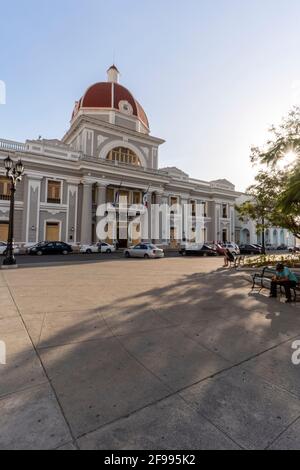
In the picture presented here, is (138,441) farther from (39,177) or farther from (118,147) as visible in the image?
(118,147)

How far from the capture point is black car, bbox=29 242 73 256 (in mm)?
25844

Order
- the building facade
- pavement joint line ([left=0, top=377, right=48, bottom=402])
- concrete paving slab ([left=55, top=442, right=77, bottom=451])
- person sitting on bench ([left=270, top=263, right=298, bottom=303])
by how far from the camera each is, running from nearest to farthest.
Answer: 1. concrete paving slab ([left=55, top=442, right=77, bottom=451])
2. pavement joint line ([left=0, top=377, right=48, bottom=402])
3. person sitting on bench ([left=270, top=263, right=298, bottom=303])
4. the building facade

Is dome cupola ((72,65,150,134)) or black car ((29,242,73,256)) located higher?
dome cupola ((72,65,150,134))

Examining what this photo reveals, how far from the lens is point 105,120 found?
37.0 metres

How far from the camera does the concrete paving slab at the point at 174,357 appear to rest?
10.4 ft

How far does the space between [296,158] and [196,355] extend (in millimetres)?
7195

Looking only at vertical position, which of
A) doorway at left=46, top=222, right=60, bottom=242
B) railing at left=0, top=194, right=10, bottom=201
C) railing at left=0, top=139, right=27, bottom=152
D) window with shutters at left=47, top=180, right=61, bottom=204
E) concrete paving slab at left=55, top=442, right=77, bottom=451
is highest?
railing at left=0, top=139, right=27, bottom=152

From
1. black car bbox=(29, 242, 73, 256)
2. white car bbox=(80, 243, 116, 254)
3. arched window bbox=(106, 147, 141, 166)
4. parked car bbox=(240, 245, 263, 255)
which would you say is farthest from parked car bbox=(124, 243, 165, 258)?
parked car bbox=(240, 245, 263, 255)

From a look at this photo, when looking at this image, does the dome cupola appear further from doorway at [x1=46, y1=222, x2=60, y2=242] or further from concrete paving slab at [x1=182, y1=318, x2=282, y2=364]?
concrete paving slab at [x1=182, y1=318, x2=282, y2=364]

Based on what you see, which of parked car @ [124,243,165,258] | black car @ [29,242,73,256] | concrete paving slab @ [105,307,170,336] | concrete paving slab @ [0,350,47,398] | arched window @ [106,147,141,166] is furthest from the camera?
arched window @ [106,147,141,166]

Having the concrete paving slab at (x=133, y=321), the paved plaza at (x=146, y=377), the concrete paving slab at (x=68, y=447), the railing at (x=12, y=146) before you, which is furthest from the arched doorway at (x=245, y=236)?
the concrete paving slab at (x=68, y=447)

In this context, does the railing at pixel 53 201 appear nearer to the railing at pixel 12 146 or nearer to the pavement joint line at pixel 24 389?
the railing at pixel 12 146

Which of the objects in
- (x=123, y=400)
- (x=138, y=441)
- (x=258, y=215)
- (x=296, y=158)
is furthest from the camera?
(x=258, y=215)
